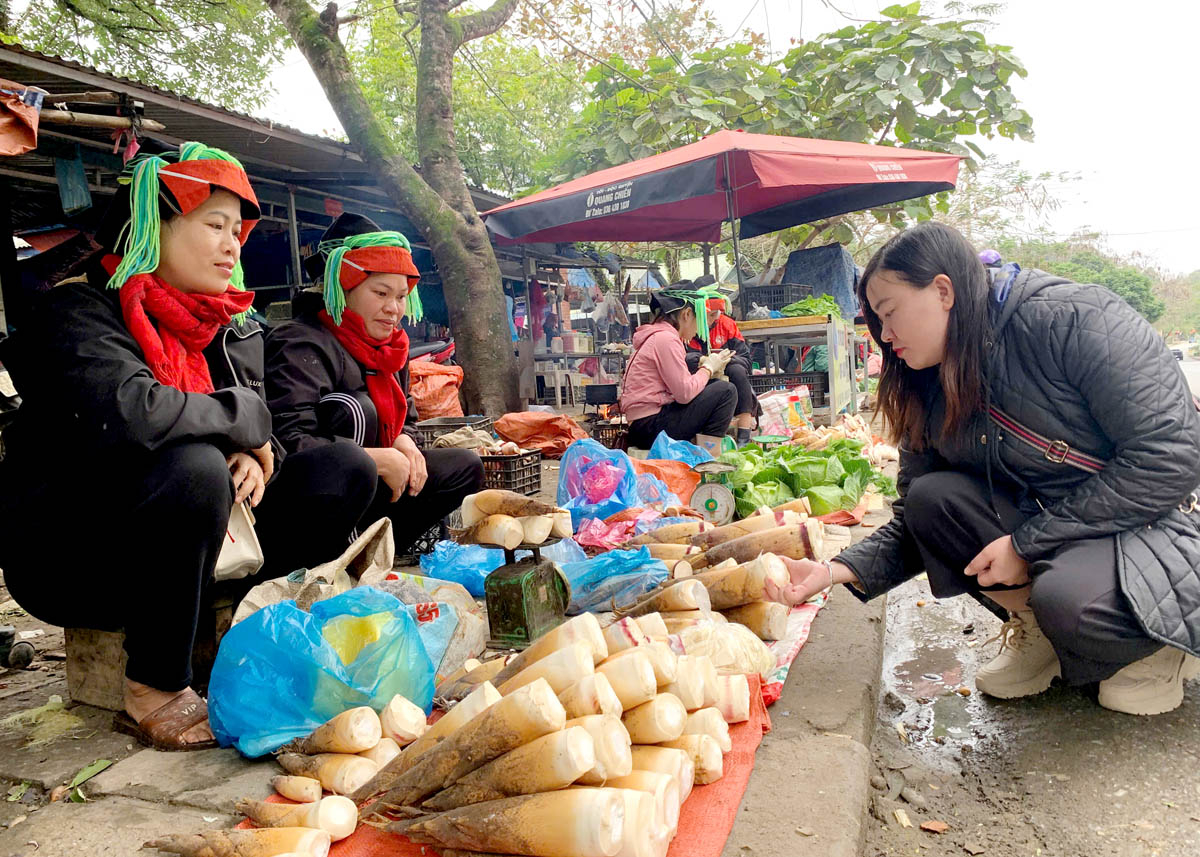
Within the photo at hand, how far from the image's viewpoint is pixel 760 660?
85.6 inches

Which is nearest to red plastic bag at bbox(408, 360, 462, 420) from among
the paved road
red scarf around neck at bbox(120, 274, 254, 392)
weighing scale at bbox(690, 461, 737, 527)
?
weighing scale at bbox(690, 461, 737, 527)

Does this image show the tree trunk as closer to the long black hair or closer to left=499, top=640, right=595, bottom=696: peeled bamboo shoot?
the long black hair

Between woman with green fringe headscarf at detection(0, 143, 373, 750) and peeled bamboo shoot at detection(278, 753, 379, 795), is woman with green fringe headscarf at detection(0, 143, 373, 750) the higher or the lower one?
the higher one

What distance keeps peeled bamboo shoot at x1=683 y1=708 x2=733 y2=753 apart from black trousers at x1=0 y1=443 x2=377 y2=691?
116cm

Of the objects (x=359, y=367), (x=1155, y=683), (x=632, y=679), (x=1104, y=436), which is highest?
(x=359, y=367)

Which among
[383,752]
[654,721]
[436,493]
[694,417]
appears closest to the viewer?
[654,721]

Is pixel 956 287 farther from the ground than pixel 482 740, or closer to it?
farther from the ground

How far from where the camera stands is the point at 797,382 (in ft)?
24.5

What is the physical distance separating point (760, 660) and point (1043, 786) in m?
0.71

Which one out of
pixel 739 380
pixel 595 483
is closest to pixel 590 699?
pixel 595 483

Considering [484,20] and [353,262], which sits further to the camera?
[484,20]

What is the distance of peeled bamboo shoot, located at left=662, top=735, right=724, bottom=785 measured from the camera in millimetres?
1604

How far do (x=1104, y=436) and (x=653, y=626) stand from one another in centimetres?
124

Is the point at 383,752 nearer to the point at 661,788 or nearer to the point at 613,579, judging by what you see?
the point at 661,788
